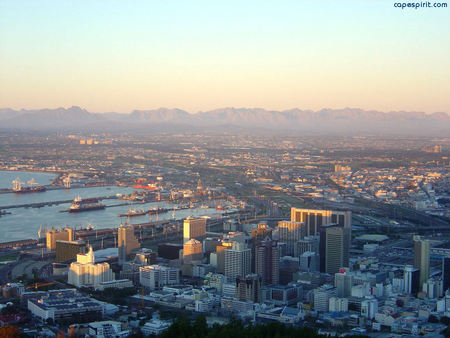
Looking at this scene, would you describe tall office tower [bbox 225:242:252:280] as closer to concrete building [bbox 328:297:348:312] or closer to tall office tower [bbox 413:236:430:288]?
concrete building [bbox 328:297:348:312]

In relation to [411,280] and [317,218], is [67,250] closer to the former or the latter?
[317,218]

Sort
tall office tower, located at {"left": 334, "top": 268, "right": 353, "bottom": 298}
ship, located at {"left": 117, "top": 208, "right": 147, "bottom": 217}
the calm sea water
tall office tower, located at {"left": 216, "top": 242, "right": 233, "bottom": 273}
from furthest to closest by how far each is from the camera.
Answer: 1. ship, located at {"left": 117, "top": 208, "right": 147, "bottom": 217}
2. the calm sea water
3. tall office tower, located at {"left": 216, "top": 242, "right": 233, "bottom": 273}
4. tall office tower, located at {"left": 334, "top": 268, "right": 353, "bottom": 298}

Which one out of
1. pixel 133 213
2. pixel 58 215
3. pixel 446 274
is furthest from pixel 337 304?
pixel 58 215

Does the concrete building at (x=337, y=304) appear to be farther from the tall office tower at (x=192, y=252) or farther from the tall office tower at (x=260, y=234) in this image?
the tall office tower at (x=192, y=252)

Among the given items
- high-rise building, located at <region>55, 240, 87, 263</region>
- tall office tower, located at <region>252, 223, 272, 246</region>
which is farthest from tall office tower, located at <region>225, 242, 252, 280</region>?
high-rise building, located at <region>55, 240, 87, 263</region>

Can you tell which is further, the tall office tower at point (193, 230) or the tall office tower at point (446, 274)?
the tall office tower at point (193, 230)

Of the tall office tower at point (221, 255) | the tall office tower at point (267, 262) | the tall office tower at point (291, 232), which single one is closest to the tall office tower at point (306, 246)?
the tall office tower at point (291, 232)
